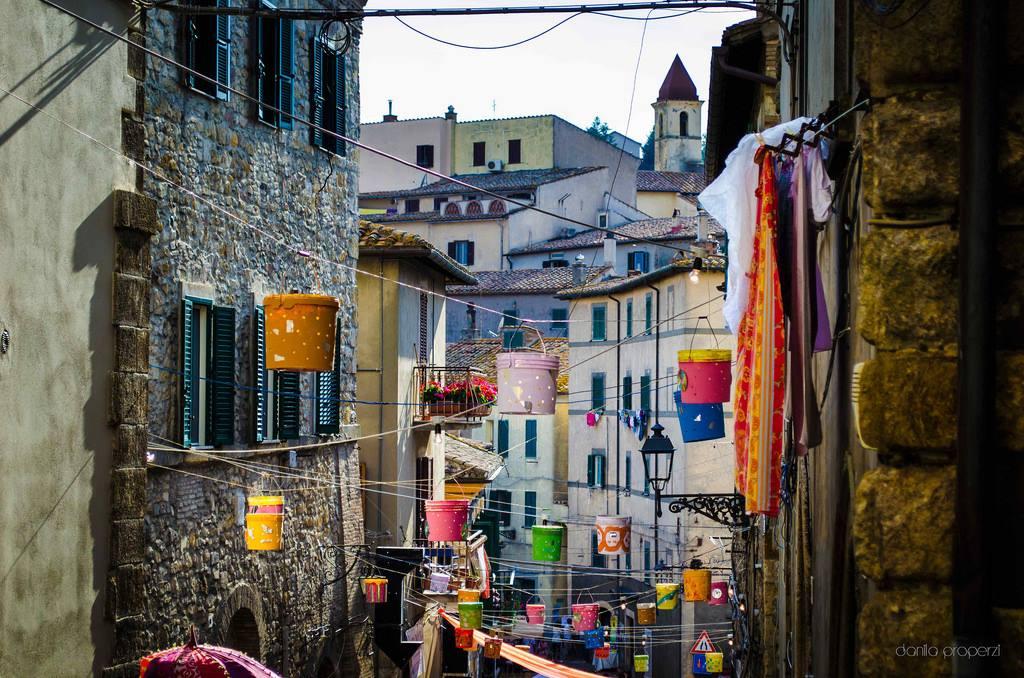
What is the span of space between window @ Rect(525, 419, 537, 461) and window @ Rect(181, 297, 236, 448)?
37.1m

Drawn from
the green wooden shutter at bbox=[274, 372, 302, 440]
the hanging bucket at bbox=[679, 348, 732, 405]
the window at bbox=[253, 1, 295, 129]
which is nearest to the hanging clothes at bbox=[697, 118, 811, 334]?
the hanging bucket at bbox=[679, 348, 732, 405]

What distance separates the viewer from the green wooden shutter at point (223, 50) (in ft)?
47.6

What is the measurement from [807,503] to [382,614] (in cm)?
1352

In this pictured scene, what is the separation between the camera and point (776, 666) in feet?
47.1

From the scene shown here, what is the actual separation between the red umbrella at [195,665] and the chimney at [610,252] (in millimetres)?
40174

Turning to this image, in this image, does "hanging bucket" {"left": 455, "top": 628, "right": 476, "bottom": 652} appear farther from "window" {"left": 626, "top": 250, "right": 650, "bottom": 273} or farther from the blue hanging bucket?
"window" {"left": 626, "top": 250, "right": 650, "bottom": 273}

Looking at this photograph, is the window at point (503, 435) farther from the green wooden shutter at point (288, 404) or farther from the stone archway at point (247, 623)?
the stone archway at point (247, 623)

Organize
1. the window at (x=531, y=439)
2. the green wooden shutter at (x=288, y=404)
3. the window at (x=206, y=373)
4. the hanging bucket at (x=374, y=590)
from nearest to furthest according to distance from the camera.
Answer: the window at (x=206, y=373) → the green wooden shutter at (x=288, y=404) → the hanging bucket at (x=374, y=590) → the window at (x=531, y=439)

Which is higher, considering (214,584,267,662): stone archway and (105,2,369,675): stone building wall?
(105,2,369,675): stone building wall

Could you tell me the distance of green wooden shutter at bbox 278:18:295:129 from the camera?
16.3 meters

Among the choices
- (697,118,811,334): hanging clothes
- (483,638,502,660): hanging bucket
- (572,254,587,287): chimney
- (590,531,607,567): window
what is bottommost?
(590,531,607,567): window

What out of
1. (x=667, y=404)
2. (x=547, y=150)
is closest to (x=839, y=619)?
(x=667, y=404)

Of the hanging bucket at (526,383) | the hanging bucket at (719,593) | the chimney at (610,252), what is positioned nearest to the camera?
the hanging bucket at (526,383)

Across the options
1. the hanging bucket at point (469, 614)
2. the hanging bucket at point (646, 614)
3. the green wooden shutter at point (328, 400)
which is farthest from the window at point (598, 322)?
the green wooden shutter at point (328, 400)
